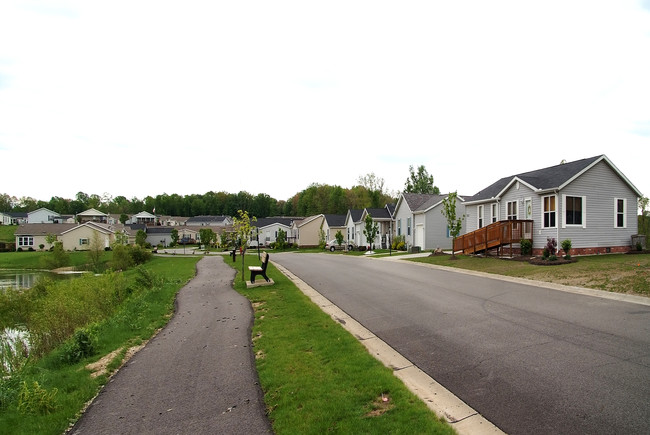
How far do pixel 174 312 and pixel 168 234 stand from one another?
271ft

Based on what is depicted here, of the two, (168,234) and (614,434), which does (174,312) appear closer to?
(614,434)

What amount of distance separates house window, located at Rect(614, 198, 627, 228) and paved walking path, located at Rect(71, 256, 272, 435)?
2204 cm

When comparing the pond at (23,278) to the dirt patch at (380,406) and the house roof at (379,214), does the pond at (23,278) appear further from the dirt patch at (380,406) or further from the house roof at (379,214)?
the house roof at (379,214)

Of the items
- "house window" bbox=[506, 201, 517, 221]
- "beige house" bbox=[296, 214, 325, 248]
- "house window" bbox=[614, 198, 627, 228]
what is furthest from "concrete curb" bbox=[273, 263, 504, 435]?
"beige house" bbox=[296, 214, 325, 248]

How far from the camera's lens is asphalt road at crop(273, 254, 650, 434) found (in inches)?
157

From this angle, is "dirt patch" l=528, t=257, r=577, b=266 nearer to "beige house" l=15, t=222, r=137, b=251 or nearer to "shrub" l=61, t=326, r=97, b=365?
"shrub" l=61, t=326, r=97, b=365

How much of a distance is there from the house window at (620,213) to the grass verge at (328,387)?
20983 mm

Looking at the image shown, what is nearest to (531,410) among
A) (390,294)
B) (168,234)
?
(390,294)

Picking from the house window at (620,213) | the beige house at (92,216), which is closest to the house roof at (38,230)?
the beige house at (92,216)

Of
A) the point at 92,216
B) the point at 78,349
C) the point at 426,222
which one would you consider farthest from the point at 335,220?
the point at 92,216

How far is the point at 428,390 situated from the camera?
466 cm

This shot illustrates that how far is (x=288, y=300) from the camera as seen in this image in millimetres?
11008

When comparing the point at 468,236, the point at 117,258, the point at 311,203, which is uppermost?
the point at 311,203

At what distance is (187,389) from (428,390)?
316 centimetres
